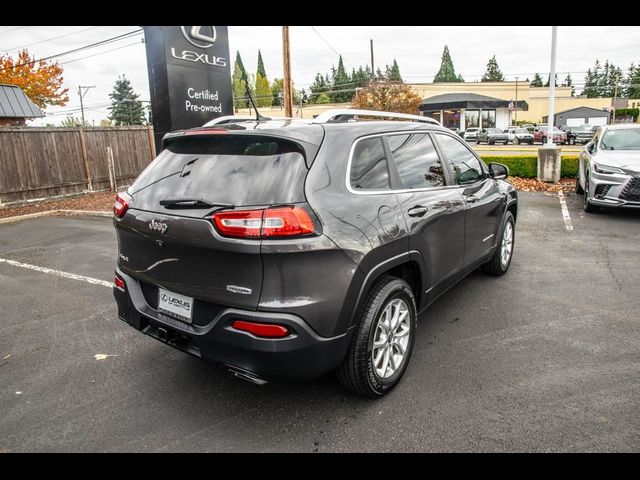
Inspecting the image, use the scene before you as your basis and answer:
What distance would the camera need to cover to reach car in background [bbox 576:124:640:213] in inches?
307

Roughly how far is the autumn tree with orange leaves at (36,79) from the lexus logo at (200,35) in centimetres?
3825

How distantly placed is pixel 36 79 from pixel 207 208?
1823 inches

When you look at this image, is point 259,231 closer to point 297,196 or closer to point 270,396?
point 297,196

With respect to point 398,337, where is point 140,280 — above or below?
above

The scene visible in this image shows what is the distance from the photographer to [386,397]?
3.01 meters

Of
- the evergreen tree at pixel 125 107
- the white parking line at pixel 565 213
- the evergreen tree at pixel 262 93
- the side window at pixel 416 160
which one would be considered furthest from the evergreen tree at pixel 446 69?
the side window at pixel 416 160

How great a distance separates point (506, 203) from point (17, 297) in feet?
18.1

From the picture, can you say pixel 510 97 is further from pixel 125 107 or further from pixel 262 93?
pixel 125 107

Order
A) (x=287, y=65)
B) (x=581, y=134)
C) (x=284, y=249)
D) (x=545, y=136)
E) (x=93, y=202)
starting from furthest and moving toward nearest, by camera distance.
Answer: (x=545, y=136), (x=581, y=134), (x=287, y=65), (x=93, y=202), (x=284, y=249)

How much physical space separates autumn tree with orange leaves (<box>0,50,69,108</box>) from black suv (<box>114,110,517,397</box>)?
44340 millimetres

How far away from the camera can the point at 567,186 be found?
11.9 metres

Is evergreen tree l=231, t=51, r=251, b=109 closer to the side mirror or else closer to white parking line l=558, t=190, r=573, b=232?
white parking line l=558, t=190, r=573, b=232

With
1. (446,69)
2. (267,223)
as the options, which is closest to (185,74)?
(267,223)
